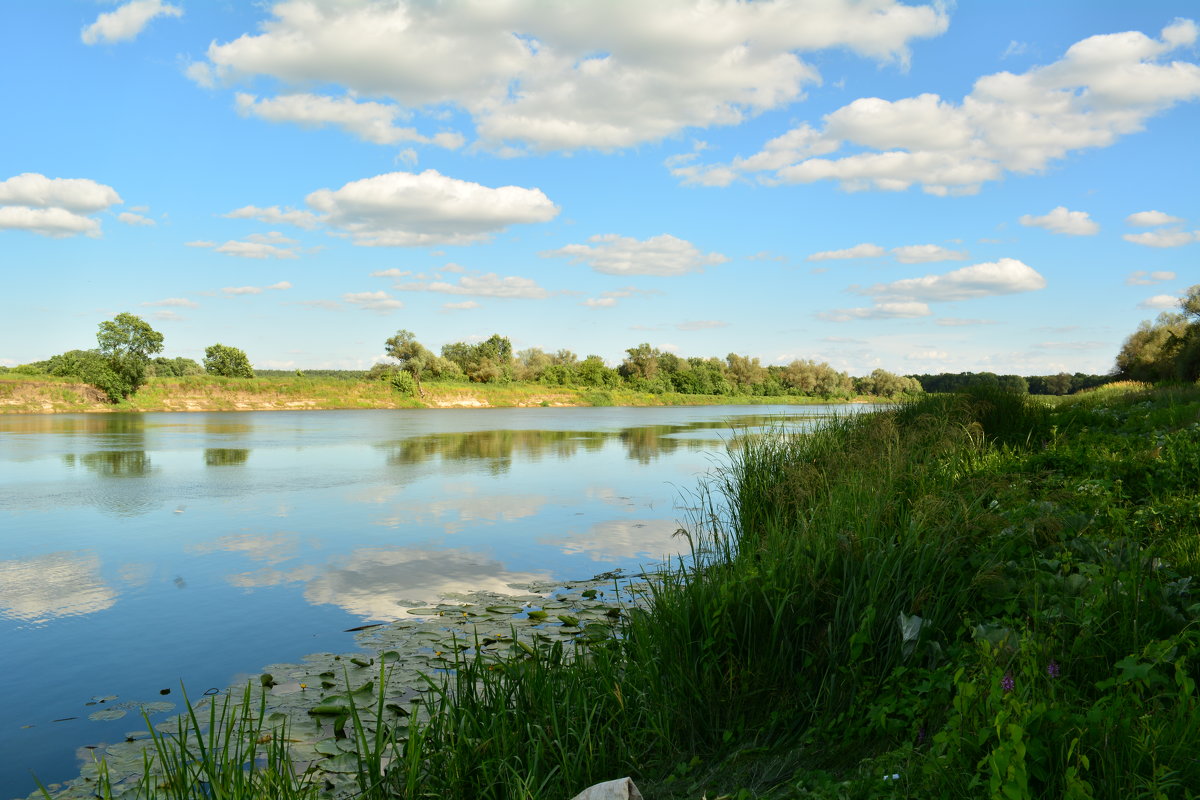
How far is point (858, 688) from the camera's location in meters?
3.54

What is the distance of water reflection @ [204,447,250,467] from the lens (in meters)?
17.5

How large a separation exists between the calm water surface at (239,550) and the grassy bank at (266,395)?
1210 inches

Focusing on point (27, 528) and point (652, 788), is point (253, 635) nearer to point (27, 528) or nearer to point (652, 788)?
point (652, 788)

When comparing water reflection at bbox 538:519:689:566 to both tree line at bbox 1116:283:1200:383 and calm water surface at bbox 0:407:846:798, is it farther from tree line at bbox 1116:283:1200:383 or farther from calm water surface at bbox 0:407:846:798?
tree line at bbox 1116:283:1200:383

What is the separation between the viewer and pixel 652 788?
319 centimetres

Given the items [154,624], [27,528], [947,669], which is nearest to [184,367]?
[27,528]

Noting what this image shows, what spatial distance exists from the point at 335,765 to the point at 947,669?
2.94 metres

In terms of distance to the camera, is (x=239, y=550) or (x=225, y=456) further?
(x=225, y=456)

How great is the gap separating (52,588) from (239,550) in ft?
6.32

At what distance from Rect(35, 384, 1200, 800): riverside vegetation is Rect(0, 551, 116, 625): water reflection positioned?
3.34 metres

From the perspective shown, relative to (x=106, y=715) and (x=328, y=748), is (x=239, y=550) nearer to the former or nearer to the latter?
(x=106, y=715)

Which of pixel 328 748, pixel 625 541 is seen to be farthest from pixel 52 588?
pixel 625 541

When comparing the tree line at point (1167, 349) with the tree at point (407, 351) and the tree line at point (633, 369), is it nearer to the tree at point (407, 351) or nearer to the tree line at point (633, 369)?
the tree line at point (633, 369)

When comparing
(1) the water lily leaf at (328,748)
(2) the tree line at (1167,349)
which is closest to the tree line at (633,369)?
(2) the tree line at (1167,349)
